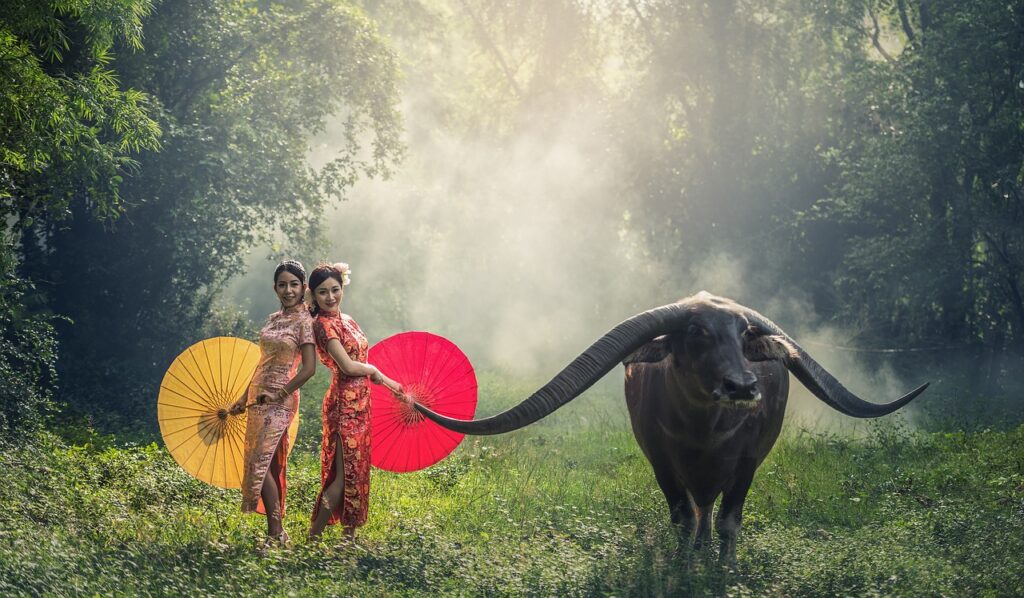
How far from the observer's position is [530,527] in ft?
24.6

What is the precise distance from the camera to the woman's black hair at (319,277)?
6426 mm

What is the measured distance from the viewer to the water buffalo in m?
5.80

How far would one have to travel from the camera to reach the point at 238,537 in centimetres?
646

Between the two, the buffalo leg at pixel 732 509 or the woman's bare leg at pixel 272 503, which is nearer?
the woman's bare leg at pixel 272 503

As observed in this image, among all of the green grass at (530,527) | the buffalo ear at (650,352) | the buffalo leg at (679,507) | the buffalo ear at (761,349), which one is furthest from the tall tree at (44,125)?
the buffalo ear at (761,349)

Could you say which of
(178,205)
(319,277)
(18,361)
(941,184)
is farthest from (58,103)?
(941,184)

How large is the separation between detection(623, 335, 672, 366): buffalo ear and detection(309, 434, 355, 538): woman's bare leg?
1.90 metres

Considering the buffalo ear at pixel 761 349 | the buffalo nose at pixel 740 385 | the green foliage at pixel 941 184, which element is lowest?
the buffalo nose at pixel 740 385

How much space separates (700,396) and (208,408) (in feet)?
10.6

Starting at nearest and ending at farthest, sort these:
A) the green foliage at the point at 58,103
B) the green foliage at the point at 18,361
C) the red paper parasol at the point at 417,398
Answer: the red paper parasol at the point at 417,398 < the green foliage at the point at 58,103 < the green foliage at the point at 18,361

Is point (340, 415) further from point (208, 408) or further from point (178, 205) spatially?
point (178, 205)

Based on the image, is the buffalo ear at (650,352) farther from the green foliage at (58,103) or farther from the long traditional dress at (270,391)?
the green foliage at (58,103)

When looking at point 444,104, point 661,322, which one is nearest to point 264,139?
point 661,322

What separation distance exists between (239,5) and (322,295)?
11618 millimetres
